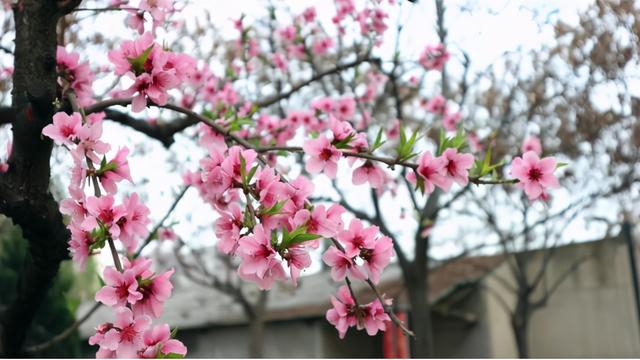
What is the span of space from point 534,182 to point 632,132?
643 cm

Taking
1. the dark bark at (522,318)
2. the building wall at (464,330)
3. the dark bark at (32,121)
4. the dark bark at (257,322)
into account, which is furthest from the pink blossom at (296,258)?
the building wall at (464,330)

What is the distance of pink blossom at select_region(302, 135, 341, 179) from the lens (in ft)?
7.41

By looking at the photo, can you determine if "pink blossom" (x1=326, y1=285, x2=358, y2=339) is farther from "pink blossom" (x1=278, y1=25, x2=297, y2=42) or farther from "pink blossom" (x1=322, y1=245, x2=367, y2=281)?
"pink blossom" (x1=278, y1=25, x2=297, y2=42)

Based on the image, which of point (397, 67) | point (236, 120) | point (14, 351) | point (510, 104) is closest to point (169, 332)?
point (236, 120)

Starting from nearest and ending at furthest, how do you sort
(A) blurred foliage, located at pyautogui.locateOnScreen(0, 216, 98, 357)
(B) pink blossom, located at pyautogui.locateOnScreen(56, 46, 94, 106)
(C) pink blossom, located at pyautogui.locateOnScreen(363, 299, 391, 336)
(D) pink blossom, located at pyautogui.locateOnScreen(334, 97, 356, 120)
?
(C) pink blossom, located at pyautogui.locateOnScreen(363, 299, 391, 336)
(B) pink blossom, located at pyautogui.locateOnScreen(56, 46, 94, 106)
(D) pink blossom, located at pyautogui.locateOnScreen(334, 97, 356, 120)
(A) blurred foliage, located at pyautogui.locateOnScreen(0, 216, 98, 357)

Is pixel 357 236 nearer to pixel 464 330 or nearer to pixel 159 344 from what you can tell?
pixel 159 344

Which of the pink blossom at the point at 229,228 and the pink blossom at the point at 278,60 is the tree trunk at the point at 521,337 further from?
the pink blossom at the point at 229,228

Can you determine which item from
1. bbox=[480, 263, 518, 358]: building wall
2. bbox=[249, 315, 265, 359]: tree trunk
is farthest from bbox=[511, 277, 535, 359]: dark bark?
bbox=[249, 315, 265, 359]: tree trunk

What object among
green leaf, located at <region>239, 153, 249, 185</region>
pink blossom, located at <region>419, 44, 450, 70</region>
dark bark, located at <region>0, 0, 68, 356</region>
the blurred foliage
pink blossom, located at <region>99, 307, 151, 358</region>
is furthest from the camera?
the blurred foliage

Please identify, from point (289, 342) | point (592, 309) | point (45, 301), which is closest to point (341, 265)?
point (45, 301)

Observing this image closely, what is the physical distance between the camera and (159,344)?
5.96 ft

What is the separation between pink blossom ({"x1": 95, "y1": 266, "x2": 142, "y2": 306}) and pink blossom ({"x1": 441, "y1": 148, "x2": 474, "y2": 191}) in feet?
3.62

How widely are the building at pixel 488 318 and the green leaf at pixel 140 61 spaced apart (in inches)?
546

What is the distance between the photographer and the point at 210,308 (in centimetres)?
1875
